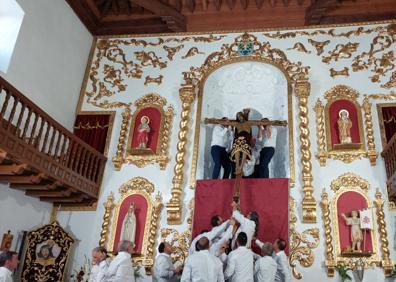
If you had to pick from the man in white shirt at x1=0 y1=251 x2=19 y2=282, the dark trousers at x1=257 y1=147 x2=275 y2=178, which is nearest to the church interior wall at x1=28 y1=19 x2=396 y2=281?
the dark trousers at x1=257 y1=147 x2=275 y2=178

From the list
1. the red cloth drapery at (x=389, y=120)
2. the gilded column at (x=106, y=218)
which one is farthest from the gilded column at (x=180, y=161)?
the red cloth drapery at (x=389, y=120)

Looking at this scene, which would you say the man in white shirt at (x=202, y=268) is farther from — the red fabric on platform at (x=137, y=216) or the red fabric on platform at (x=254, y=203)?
the red fabric on platform at (x=137, y=216)

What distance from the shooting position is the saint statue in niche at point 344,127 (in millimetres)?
9000

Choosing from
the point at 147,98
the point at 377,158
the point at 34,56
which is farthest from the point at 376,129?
the point at 34,56

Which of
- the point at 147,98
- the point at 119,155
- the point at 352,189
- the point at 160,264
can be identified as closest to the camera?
the point at 160,264

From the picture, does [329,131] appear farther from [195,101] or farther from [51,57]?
[51,57]

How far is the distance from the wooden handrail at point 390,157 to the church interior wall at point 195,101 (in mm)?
204

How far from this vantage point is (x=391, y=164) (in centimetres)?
820

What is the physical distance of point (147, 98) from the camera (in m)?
10.4

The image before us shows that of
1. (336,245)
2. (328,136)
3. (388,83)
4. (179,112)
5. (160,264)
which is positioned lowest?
(160,264)

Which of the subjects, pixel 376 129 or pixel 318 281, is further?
pixel 376 129

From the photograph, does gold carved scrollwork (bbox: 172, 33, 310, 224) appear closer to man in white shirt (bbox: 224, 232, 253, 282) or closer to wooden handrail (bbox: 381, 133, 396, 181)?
wooden handrail (bbox: 381, 133, 396, 181)

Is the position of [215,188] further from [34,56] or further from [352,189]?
[34,56]

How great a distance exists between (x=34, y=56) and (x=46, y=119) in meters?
1.97
